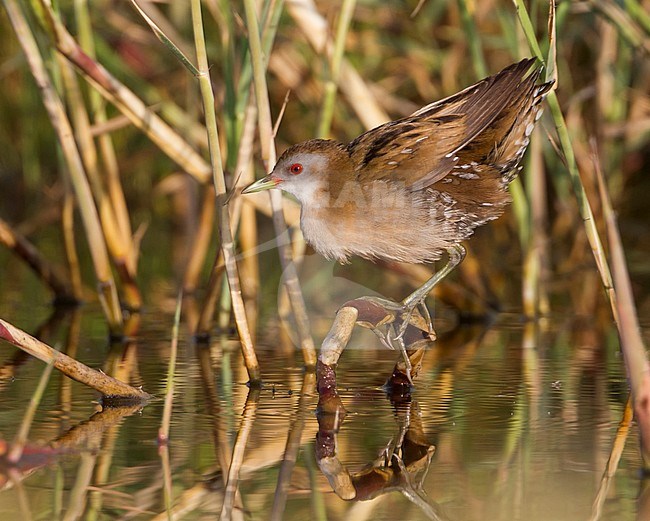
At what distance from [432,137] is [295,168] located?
46 cm

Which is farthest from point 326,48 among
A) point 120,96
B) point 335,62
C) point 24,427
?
point 24,427

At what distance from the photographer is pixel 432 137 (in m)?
3.90

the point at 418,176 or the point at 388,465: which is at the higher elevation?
the point at 418,176

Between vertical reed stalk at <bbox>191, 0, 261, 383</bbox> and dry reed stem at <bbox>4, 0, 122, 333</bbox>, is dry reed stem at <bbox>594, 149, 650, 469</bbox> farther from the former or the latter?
dry reed stem at <bbox>4, 0, 122, 333</bbox>

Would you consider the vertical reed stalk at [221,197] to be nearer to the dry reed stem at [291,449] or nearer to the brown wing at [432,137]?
the dry reed stem at [291,449]

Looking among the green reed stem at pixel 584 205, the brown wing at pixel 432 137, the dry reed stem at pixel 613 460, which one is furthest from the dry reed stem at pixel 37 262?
the dry reed stem at pixel 613 460

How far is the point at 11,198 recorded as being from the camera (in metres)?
9.02

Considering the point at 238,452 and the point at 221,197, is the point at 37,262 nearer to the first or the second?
the point at 221,197

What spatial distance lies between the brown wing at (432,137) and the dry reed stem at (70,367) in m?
1.01

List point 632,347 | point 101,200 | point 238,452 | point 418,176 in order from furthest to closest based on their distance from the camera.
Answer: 1. point 101,200
2. point 418,176
3. point 238,452
4. point 632,347

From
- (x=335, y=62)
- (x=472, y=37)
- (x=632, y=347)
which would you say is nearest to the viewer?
(x=632, y=347)

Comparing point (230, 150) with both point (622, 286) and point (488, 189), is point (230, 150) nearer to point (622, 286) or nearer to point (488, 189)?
point (488, 189)

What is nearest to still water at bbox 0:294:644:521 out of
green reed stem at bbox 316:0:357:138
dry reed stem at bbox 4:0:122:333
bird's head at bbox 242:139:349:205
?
dry reed stem at bbox 4:0:122:333

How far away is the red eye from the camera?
3.97m
